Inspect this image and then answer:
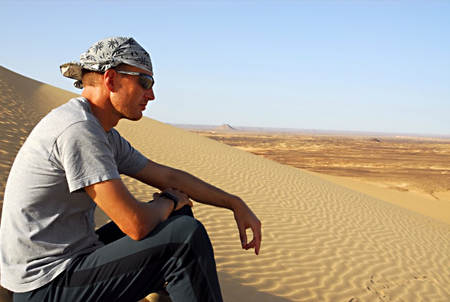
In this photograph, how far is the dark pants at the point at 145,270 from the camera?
64.8 inches

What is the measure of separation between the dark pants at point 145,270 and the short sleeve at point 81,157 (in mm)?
307

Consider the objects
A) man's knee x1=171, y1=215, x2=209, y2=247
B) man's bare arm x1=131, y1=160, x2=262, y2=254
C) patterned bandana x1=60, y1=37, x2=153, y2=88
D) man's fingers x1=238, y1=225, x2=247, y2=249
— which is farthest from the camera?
man's bare arm x1=131, y1=160, x2=262, y2=254

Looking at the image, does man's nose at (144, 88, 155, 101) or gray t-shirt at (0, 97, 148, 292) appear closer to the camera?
gray t-shirt at (0, 97, 148, 292)

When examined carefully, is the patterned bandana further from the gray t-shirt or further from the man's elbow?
the man's elbow

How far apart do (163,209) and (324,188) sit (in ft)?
38.4

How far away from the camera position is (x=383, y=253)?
22.2ft

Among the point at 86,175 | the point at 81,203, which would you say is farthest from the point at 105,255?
the point at 86,175

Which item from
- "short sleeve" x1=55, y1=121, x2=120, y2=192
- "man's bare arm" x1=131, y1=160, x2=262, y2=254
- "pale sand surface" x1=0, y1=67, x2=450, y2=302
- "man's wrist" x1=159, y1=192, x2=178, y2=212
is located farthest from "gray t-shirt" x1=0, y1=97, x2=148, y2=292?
"pale sand surface" x1=0, y1=67, x2=450, y2=302

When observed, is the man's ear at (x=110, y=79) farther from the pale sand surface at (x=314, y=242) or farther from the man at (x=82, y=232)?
the pale sand surface at (x=314, y=242)

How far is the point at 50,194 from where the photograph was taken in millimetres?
1655

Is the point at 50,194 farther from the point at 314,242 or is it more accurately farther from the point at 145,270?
the point at 314,242

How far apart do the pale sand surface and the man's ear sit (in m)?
2.47

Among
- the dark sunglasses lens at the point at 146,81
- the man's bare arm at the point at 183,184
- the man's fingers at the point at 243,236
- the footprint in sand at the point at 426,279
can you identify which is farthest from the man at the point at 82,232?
the footprint in sand at the point at 426,279

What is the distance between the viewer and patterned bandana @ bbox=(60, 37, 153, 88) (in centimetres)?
181
